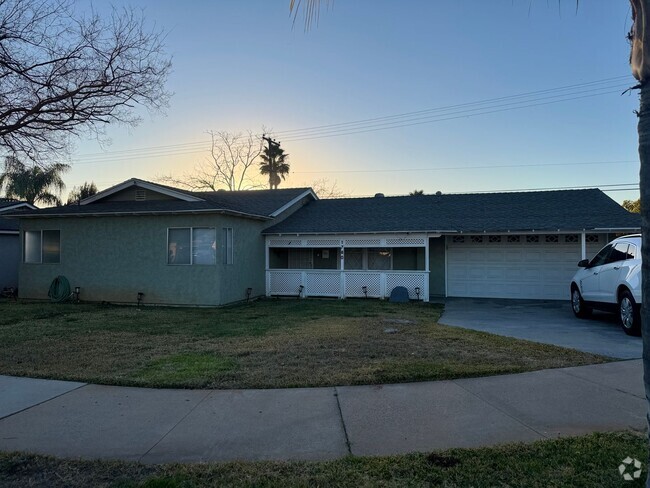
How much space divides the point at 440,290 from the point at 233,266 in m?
8.32

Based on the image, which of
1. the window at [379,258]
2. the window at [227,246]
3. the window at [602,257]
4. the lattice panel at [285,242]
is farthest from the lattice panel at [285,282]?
the window at [602,257]

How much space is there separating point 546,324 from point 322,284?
8523 millimetres

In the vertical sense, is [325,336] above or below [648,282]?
below

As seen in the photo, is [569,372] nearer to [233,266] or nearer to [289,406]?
[289,406]

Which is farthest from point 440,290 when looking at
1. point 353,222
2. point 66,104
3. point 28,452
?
point 28,452

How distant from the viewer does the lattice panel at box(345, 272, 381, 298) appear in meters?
16.5

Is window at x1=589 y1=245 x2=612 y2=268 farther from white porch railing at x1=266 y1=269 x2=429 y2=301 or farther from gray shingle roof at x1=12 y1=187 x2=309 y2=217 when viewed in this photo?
→ gray shingle roof at x1=12 y1=187 x2=309 y2=217

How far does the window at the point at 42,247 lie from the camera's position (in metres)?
16.2

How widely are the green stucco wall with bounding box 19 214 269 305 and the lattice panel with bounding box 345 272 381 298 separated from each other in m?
3.55

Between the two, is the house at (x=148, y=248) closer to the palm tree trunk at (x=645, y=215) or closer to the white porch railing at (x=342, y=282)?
the white porch railing at (x=342, y=282)

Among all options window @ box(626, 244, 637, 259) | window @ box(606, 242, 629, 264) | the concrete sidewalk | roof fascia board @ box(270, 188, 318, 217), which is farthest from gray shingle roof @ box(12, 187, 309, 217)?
window @ box(626, 244, 637, 259)

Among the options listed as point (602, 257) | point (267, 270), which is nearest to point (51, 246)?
point (267, 270)

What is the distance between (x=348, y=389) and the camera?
5.21 meters

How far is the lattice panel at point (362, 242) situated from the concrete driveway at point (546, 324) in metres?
3.38
